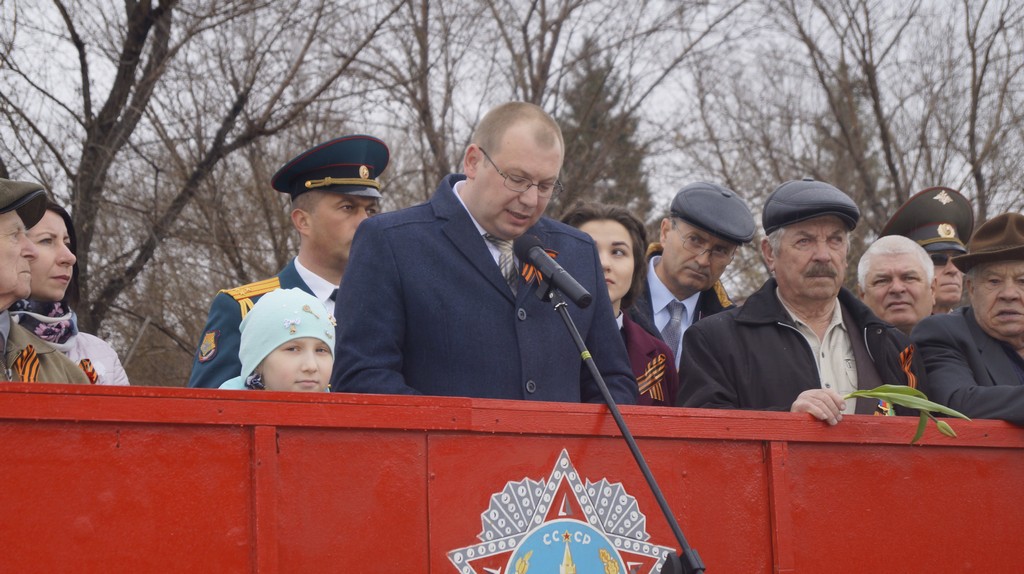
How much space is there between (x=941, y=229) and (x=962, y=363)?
7.00 feet

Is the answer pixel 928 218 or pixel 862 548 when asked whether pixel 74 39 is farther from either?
pixel 862 548

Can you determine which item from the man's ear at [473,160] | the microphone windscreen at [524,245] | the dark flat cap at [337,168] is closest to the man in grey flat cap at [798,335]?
the microphone windscreen at [524,245]

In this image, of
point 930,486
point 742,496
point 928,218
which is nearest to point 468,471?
point 742,496

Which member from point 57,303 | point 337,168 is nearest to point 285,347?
point 57,303

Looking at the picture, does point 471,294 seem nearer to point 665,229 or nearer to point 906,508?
point 906,508

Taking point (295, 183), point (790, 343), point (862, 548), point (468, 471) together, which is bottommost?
point (862, 548)

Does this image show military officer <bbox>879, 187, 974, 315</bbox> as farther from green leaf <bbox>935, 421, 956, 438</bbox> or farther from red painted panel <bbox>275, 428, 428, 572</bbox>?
red painted panel <bbox>275, 428, 428, 572</bbox>

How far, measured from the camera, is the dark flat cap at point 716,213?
5188mm

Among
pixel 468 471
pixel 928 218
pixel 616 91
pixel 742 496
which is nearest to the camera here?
pixel 468 471

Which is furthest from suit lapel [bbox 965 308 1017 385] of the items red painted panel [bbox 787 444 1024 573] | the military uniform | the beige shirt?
the military uniform

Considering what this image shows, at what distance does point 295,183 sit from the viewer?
17.5ft

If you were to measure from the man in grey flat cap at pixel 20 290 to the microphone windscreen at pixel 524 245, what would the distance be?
140cm

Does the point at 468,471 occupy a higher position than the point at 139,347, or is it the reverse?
the point at 139,347

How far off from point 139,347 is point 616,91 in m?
5.39
